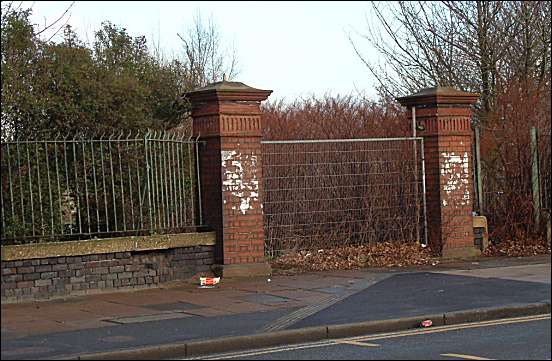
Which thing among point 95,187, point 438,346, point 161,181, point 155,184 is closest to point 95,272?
point 95,187

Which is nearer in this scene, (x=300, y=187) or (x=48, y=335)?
(x=48, y=335)

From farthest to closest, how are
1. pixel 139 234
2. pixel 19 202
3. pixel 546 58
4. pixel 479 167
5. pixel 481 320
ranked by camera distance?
pixel 546 58
pixel 479 167
pixel 139 234
pixel 19 202
pixel 481 320

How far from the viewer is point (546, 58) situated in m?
23.5

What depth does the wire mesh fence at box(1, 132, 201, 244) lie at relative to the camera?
43.8ft

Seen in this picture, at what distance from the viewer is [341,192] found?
16938 millimetres

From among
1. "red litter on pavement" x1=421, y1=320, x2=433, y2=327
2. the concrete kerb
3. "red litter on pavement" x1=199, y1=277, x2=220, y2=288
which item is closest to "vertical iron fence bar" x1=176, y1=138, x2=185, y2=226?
"red litter on pavement" x1=199, y1=277, x2=220, y2=288

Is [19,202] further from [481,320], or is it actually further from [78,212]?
[481,320]

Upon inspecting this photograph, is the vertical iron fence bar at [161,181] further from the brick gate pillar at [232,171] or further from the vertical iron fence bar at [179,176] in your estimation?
the brick gate pillar at [232,171]

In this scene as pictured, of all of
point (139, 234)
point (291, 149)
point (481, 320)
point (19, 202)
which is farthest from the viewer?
point (291, 149)

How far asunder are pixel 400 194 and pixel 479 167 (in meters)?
1.78

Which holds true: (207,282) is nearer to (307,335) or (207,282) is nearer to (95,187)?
(95,187)

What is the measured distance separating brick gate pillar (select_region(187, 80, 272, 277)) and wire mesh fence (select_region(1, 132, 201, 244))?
1.21ft

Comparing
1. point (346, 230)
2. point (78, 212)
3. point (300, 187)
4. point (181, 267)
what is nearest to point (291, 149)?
point (300, 187)

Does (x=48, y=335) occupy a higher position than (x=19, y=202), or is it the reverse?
(x=19, y=202)
